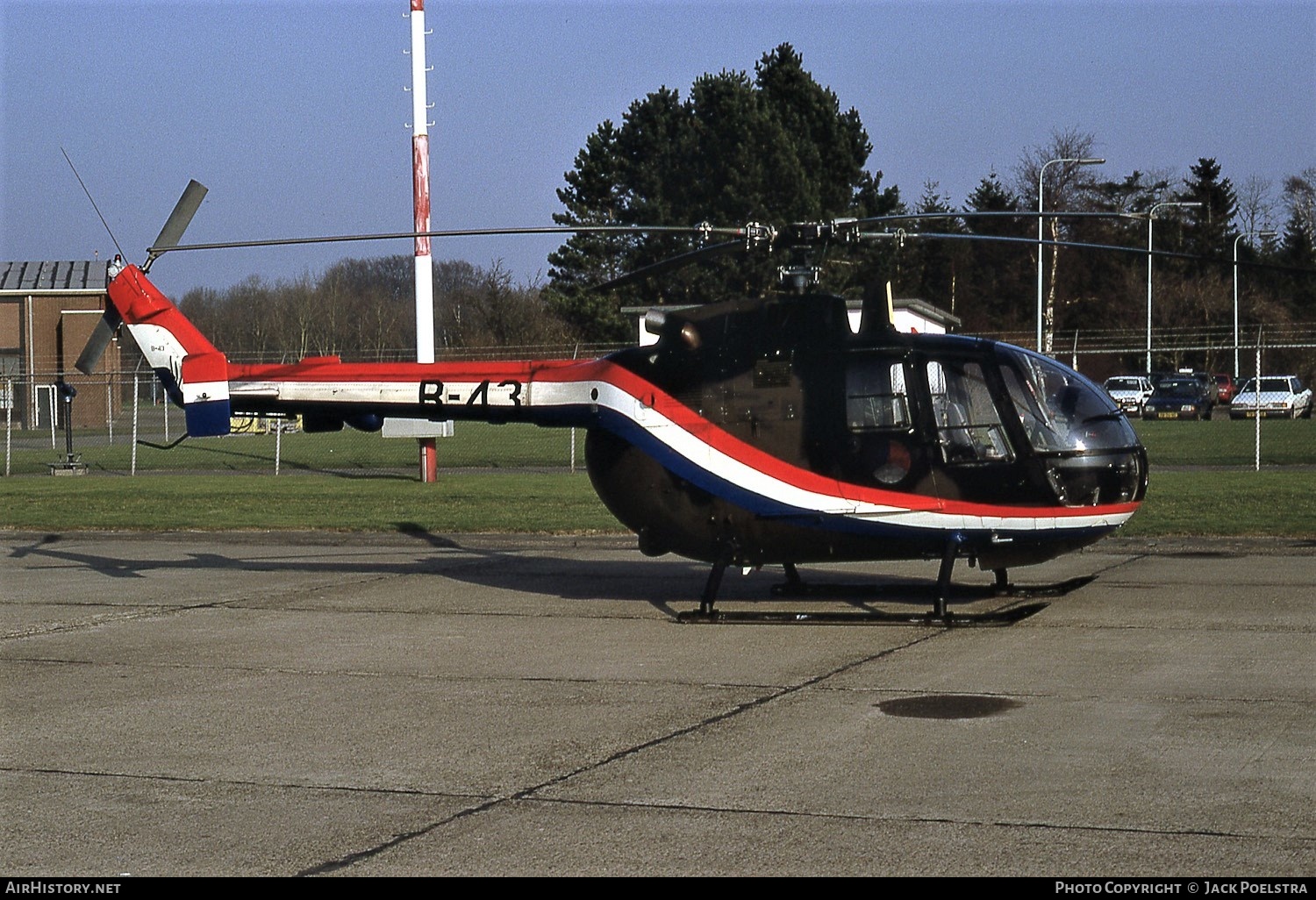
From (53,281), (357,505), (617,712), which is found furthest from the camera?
(53,281)

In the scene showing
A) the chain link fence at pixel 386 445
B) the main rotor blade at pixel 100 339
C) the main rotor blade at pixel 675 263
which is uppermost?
the main rotor blade at pixel 675 263

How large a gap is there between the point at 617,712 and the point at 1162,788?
3256 millimetres

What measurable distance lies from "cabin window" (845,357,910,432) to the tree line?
31.5 m

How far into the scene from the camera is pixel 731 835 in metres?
5.96

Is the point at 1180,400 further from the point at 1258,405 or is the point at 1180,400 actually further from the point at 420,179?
the point at 420,179

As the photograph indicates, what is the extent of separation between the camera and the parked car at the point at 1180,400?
167ft

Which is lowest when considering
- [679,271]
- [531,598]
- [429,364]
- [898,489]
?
[531,598]

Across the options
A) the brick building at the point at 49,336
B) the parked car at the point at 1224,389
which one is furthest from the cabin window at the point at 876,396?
the parked car at the point at 1224,389

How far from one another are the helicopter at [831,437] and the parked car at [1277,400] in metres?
42.6

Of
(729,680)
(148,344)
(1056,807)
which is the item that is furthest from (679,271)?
(1056,807)

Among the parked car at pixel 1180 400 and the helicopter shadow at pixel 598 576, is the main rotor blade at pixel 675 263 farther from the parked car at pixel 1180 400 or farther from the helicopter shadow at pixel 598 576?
the parked car at pixel 1180 400

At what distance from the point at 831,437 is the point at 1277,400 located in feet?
149

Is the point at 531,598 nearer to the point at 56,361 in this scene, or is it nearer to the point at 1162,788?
the point at 1162,788

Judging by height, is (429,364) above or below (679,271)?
below
